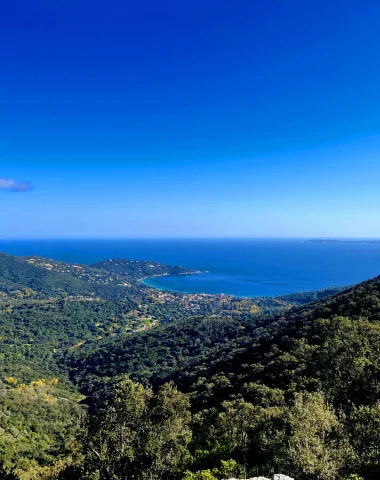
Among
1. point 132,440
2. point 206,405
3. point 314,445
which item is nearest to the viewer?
point 314,445

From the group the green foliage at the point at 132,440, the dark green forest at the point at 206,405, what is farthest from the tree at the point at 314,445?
the green foliage at the point at 132,440

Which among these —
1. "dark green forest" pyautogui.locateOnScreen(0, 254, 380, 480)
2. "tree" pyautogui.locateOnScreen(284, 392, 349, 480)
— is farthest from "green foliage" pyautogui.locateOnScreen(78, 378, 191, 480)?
"tree" pyautogui.locateOnScreen(284, 392, 349, 480)

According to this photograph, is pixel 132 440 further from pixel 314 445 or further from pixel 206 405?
pixel 206 405

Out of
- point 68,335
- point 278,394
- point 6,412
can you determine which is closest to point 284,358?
point 278,394

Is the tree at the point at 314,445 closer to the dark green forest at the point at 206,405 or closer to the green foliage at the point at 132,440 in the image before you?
the dark green forest at the point at 206,405

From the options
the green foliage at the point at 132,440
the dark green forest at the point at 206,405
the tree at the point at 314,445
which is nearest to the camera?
the tree at the point at 314,445

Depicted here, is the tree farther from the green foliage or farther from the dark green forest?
the green foliage

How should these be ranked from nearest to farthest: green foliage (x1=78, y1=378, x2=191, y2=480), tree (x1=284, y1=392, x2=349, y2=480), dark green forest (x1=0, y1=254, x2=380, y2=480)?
tree (x1=284, y1=392, x2=349, y2=480) → dark green forest (x1=0, y1=254, x2=380, y2=480) → green foliage (x1=78, y1=378, x2=191, y2=480)

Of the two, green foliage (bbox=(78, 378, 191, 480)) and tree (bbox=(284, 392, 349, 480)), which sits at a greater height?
tree (bbox=(284, 392, 349, 480))

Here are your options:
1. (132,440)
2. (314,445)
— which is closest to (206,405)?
(132,440)

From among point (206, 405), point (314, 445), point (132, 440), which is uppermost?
point (314, 445)
